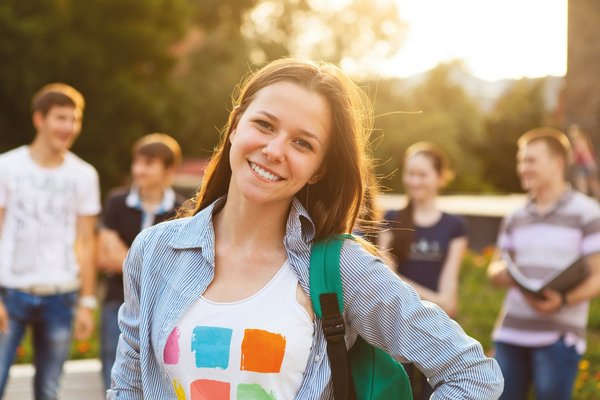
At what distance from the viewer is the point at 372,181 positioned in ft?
8.77

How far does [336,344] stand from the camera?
2213 mm

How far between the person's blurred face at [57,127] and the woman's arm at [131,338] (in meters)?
3.43

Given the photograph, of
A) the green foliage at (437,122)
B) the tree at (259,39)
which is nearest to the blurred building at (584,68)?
the tree at (259,39)

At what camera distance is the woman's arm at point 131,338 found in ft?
7.96

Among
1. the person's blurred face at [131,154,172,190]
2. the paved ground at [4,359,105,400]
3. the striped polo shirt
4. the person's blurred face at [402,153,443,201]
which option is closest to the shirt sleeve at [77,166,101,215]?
the person's blurred face at [131,154,172,190]

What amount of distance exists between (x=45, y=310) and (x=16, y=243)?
1.50ft

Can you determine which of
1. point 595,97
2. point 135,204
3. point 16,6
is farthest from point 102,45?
point 135,204

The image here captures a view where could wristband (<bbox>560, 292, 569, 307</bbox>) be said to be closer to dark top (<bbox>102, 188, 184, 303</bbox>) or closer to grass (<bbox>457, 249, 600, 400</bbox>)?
grass (<bbox>457, 249, 600, 400</bbox>)

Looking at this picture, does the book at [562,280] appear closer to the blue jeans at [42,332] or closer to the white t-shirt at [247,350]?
the blue jeans at [42,332]

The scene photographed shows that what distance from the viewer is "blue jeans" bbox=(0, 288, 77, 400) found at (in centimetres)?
564

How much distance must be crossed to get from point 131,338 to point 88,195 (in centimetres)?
366

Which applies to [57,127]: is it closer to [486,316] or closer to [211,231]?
[211,231]

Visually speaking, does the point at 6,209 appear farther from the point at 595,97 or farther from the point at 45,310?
the point at 595,97

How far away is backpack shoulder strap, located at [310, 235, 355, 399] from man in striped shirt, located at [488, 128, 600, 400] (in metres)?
3.23
